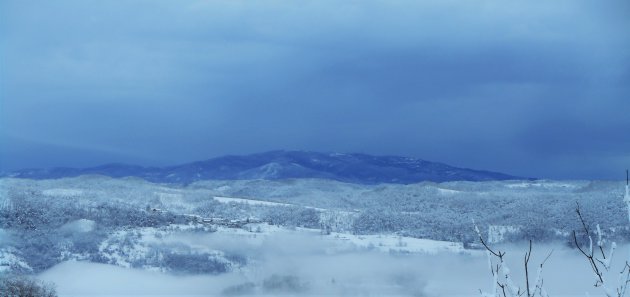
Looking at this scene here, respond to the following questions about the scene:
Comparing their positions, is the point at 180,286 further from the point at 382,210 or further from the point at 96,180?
the point at 96,180

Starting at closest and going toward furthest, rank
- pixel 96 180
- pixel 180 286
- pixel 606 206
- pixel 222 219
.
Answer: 1. pixel 180 286
2. pixel 606 206
3. pixel 222 219
4. pixel 96 180

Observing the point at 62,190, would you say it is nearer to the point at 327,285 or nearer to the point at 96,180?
the point at 96,180

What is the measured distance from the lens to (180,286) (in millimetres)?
15039

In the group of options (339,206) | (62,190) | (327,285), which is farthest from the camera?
(339,206)

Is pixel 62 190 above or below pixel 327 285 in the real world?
above

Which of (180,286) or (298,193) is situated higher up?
(298,193)

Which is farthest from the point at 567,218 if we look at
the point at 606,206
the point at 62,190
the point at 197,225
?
the point at 62,190

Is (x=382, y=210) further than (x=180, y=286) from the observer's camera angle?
Yes

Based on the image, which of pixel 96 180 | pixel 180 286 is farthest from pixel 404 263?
pixel 96 180

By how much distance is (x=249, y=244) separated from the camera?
18.2m

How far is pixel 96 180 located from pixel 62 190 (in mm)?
6269

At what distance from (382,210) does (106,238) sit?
11383 mm

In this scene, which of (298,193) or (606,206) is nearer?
(606,206)

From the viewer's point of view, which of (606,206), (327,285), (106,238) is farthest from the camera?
(606,206)
